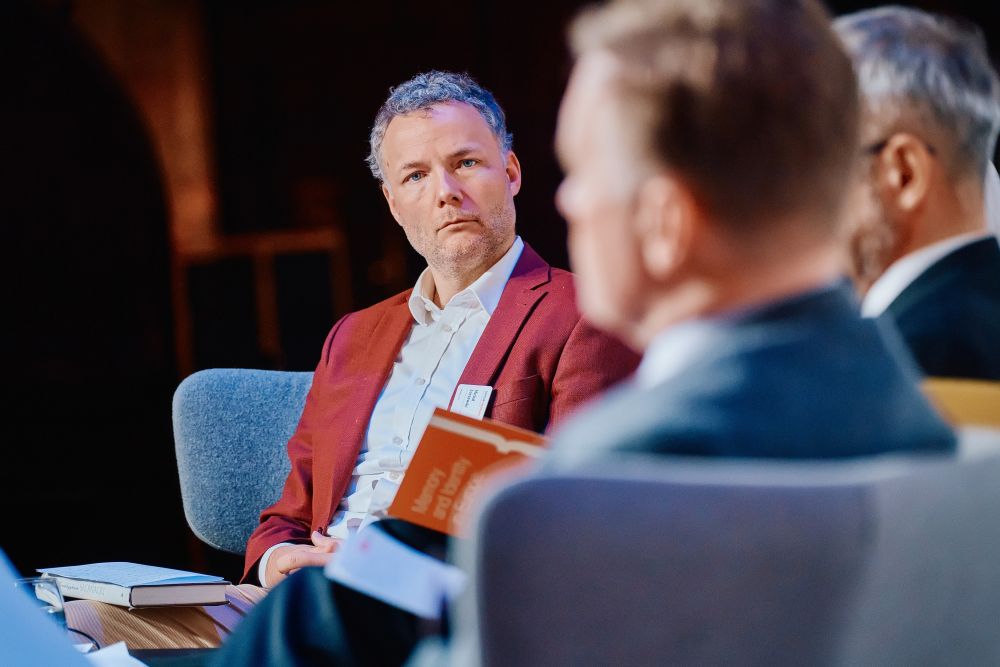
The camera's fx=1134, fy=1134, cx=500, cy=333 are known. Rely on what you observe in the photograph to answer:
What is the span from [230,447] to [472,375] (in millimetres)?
656

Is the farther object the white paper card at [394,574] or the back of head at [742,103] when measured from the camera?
the white paper card at [394,574]

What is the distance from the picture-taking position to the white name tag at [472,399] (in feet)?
6.86

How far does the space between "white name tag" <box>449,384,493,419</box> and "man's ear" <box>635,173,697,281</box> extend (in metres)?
1.34

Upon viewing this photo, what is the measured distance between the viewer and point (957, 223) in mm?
1170

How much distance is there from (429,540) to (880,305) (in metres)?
0.53

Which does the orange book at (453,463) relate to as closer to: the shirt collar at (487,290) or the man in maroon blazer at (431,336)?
the man in maroon blazer at (431,336)

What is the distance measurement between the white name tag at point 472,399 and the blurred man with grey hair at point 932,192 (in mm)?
1000

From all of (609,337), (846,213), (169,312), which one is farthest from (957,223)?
(169,312)

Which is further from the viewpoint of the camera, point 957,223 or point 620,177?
point 957,223

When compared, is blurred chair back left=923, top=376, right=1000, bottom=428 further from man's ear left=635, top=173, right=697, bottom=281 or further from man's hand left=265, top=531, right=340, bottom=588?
man's hand left=265, top=531, right=340, bottom=588

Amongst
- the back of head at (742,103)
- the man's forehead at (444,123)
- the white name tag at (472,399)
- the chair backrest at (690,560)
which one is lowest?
the white name tag at (472,399)

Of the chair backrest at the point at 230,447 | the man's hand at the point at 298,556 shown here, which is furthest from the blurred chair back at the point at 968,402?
the chair backrest at the point at 230,447

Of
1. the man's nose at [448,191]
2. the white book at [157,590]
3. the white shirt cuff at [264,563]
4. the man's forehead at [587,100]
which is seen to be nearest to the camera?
the man's forehead at [587,100]

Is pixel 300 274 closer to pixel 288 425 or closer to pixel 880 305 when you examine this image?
pixel 288 425
